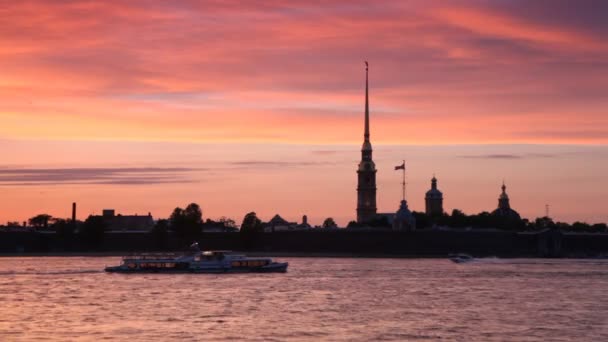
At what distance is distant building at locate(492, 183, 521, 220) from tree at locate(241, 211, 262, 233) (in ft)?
136

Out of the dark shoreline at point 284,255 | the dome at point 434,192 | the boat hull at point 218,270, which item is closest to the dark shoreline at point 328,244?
the dark shoreline at point 284,255

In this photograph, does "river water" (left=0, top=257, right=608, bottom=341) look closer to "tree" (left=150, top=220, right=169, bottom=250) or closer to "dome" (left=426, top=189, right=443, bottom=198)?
"tree" (left=150, top=220, right=169, bottom=250)

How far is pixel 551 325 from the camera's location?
48094mm

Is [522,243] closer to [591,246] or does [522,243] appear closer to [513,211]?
[591,246]

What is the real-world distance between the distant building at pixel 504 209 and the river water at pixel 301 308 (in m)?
101

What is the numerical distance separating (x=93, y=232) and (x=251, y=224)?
16.5m

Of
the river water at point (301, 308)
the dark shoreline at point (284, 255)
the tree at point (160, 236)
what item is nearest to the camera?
the river water at point (301, 308)

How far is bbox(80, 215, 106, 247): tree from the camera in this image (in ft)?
476

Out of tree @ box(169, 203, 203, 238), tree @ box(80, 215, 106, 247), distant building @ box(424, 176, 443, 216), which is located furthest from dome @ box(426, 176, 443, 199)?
tree @ box(80, 215, 106, 247)

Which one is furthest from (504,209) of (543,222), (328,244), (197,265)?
(197,265)

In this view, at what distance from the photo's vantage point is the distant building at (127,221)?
169375mm

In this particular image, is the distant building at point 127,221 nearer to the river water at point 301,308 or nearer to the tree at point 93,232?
the tree at point 93,232

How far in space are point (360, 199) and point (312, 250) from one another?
32.1 metres

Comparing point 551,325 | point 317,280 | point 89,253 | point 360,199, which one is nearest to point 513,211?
point 360,199
